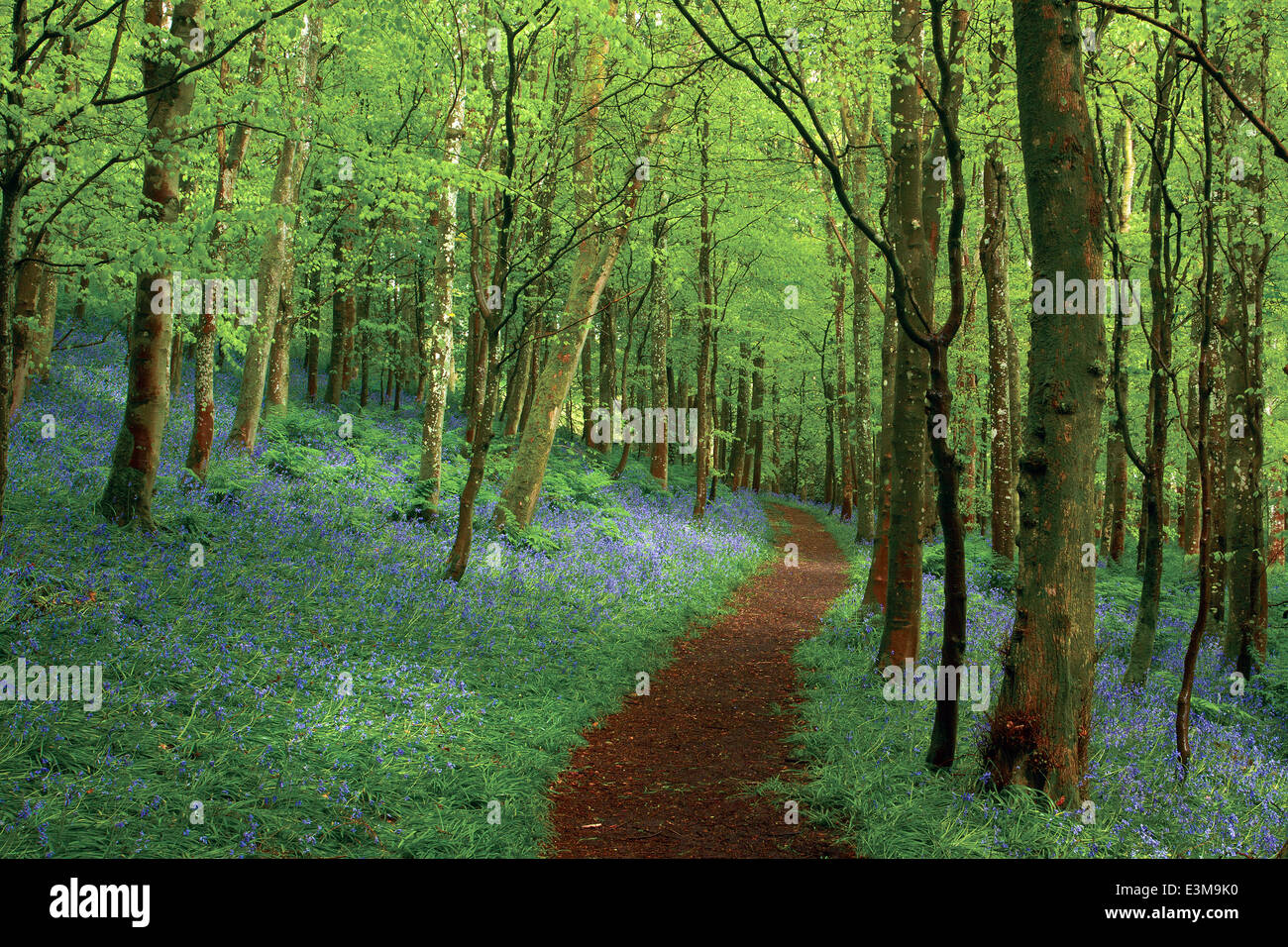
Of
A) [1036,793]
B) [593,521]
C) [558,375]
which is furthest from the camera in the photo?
[593,521]

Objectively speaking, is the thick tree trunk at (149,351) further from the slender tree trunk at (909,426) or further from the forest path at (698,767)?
the slender tree trunk at (909,426)

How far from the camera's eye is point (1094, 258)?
4.40m

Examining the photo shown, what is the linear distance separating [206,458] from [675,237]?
577 inches

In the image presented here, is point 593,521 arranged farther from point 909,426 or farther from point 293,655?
point 293,655

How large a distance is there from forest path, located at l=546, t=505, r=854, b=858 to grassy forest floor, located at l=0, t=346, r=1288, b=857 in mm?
222

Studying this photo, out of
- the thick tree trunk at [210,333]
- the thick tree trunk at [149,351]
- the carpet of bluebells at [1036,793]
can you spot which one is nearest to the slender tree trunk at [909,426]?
the carpet of bluebells at [1036,793]

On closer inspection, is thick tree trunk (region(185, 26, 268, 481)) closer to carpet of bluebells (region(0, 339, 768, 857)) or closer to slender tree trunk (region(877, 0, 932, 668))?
carpet of bluebells (region(0, 339, 768, 857))

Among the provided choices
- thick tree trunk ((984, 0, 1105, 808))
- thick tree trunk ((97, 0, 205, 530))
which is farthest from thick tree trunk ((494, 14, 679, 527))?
thick tree trunk ((984, 0, 1105, 808))

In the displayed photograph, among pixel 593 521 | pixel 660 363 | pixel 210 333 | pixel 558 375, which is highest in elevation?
pixel 660 363

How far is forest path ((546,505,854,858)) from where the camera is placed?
4789 millimetres

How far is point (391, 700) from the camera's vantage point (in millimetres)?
5949

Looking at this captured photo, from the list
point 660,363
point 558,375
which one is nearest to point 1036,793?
point 558,375

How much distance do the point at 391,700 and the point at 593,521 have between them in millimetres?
8801

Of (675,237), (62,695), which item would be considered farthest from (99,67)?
(675,237)
